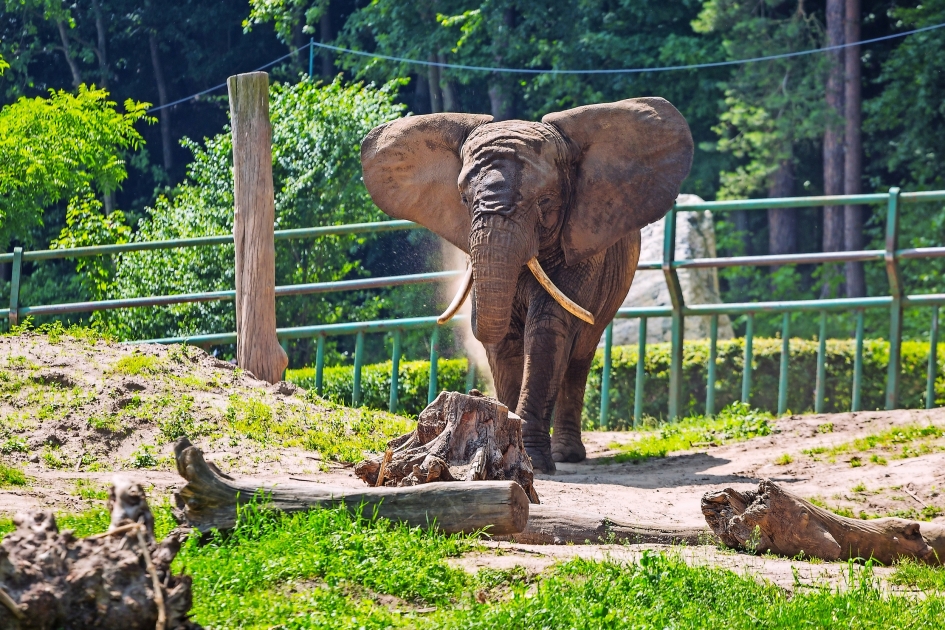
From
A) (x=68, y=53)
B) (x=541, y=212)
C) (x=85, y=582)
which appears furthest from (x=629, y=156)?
(x=68, y=53)

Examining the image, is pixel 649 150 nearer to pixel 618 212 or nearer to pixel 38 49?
pixel 618 212

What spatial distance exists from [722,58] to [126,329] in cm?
1218

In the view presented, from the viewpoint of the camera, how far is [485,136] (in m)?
8.84

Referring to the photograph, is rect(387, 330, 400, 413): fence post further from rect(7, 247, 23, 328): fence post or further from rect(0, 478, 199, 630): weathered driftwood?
rect(0, 478, 199, 630): weathered driftwood

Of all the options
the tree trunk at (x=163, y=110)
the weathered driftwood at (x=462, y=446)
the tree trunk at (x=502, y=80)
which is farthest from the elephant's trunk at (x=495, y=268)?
the tree trunk at (x=163, y=110)

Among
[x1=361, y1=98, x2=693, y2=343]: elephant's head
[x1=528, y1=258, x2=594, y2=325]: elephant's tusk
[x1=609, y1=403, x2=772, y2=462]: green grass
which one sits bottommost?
[x1=609, y1=403, x2=772, y2=462]: green grass

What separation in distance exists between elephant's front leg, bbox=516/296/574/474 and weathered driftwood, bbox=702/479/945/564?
2.74 meters

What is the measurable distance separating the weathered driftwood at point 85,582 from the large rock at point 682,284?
12.4m

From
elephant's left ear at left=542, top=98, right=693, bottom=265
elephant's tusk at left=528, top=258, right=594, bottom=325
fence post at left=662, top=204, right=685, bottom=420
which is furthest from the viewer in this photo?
fence post at left=662, top=204, right=685, bottom=420

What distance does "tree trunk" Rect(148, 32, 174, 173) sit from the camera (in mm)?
27891

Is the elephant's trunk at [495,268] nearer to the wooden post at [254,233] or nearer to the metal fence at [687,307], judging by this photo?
the wooden post at [254,233]

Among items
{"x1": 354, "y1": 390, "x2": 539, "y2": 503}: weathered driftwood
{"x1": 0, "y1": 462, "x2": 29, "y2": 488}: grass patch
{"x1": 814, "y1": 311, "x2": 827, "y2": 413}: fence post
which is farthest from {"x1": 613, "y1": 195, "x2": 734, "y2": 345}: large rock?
{"x1": 0, "y1": 462, "x2": 29, "y2": 488}: grass patch

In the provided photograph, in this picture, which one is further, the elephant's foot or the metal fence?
the metal fence

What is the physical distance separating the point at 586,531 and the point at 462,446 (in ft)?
2.54
